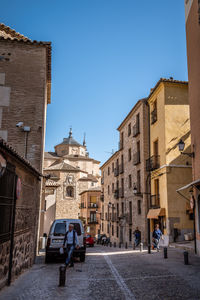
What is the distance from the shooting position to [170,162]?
1944 centimetres

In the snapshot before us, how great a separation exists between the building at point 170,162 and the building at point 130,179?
2019 mm

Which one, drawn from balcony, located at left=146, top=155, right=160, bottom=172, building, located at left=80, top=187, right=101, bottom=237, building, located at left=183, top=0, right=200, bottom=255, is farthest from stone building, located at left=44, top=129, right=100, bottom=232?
building, located at left=183, top=0, right=200, bottom=255

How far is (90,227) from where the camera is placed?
166 ft

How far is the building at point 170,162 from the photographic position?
742 inches

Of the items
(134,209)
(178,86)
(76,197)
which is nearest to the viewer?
(178,86)

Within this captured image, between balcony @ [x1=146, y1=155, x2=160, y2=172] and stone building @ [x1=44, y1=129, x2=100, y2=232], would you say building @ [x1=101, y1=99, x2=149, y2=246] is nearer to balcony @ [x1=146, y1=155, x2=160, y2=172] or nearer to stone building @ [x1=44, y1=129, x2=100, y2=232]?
balcony @ [x1=146, y1=155, x2=160, y2=172]

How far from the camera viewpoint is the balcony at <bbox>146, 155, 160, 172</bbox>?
68.1 feet

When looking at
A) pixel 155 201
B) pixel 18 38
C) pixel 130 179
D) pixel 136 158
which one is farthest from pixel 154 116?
pixel 18 38

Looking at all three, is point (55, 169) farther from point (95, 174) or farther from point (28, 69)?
point (28, 69)

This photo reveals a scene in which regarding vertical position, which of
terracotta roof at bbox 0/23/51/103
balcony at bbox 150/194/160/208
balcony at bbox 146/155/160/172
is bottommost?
balcony at bbox 150/194/160/208

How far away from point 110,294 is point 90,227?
45488 mm

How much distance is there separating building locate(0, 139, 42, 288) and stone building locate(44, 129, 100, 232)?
1748 centimetres

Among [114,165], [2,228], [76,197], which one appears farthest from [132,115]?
[76,197]

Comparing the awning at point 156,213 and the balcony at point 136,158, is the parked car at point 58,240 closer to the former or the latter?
the awning at point 156,213
